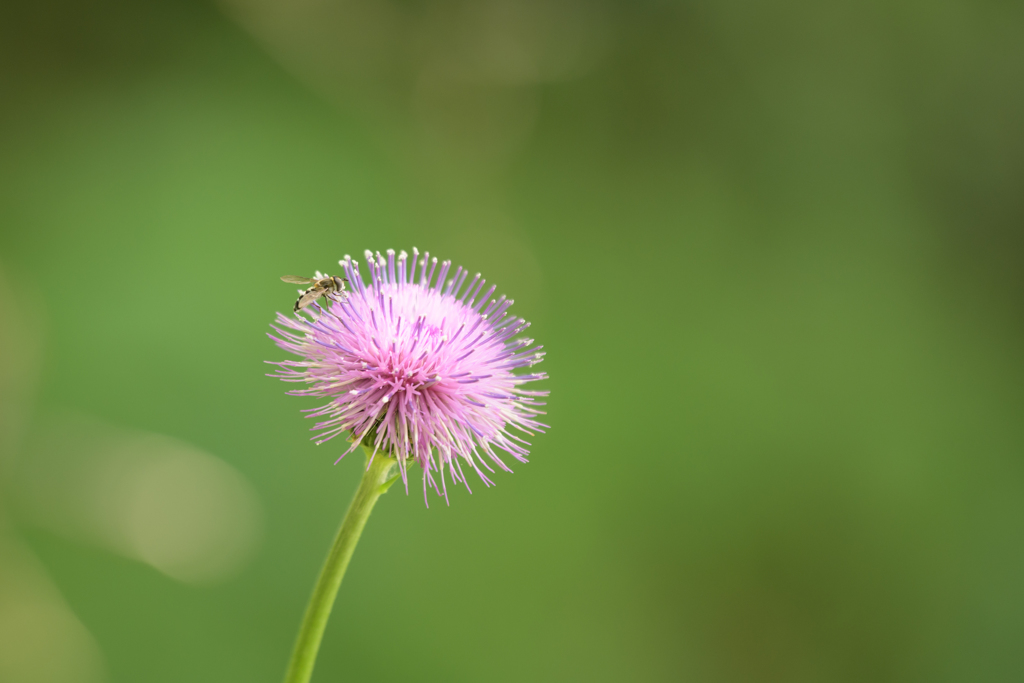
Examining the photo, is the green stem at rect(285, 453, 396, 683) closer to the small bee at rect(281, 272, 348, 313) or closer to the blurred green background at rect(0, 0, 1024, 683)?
the small bee at rect(281, 272, 348, 313)

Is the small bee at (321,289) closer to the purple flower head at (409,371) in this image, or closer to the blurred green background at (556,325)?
the purple flower head at (409,371)

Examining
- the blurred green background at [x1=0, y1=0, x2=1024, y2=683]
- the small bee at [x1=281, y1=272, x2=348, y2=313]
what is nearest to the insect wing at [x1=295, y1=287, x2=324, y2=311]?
the small bee at [x1=281, y1=272, x2=348, y2=313]

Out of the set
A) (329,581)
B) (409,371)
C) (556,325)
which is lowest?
(329,581)

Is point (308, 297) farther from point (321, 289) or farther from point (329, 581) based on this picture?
point (329, 581)

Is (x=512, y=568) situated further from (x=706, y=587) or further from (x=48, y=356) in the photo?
(x=48, y=356)

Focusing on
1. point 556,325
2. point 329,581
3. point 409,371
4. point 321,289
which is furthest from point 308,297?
point 556,325

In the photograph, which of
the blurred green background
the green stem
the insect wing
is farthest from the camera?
the blurred green background
